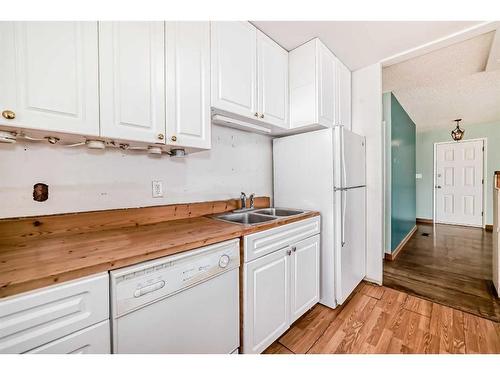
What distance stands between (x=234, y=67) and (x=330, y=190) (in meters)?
1.22

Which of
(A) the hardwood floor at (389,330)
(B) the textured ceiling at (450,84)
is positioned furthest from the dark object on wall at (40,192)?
(B) the textured ceiling at (450,84)

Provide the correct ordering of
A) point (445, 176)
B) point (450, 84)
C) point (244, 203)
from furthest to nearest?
point (445, 176), point (450, 84), point (244, 203)

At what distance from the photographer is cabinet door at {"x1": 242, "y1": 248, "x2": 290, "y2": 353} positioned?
1.29 meters

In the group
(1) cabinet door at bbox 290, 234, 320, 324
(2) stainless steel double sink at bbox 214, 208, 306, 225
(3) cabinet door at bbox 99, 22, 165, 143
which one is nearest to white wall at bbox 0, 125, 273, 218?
(2) stainless steel double sink at bbox 214, 208, 306, 225

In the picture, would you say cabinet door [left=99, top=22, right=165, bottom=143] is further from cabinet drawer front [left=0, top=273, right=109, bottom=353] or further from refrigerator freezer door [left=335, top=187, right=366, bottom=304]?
refrigerator freezer door [left=335, top=187, right=366, bottom=304]

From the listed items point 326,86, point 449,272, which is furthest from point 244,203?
point 449,272

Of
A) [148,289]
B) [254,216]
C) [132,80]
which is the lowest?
[148,289]

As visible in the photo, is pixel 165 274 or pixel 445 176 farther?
pixel 445 176

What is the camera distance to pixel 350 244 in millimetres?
2084

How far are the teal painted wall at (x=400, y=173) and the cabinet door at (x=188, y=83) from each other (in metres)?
3.04

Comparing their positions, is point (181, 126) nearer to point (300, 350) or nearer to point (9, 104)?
point (9, 104)

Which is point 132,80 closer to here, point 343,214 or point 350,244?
point 343,214

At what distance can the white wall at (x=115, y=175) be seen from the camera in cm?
108
